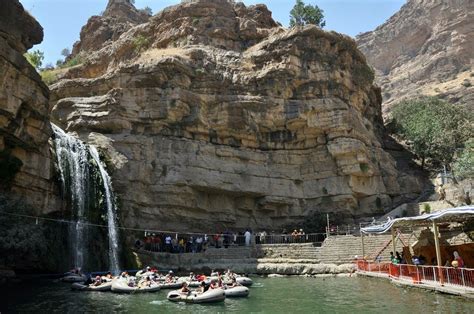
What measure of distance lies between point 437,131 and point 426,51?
73.1 m

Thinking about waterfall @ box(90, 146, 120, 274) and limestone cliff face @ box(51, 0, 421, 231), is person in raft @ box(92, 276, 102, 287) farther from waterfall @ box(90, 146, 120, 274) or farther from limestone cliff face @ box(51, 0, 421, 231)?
limestone cliff face @ box(51, 0, 421, 231)

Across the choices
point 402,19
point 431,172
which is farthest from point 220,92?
point 402,19

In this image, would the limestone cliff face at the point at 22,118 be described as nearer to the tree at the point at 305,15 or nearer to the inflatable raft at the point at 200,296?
the inflatable raft at the point at 200,296

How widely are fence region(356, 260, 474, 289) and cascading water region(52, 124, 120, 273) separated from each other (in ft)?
59.2

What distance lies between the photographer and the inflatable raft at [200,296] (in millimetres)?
19438

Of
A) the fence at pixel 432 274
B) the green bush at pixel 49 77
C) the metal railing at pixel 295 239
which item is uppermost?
the green bush at pixel 49 77

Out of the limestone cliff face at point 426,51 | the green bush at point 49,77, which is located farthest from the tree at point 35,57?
the limestone cliff face at point 426,51

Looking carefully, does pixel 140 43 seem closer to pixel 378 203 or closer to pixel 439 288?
pixel 378 203

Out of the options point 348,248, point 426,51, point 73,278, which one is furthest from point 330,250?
point 426,51

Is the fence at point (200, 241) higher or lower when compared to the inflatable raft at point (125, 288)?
higher

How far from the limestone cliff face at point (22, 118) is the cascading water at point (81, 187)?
1540 millimetres

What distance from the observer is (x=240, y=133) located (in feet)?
137

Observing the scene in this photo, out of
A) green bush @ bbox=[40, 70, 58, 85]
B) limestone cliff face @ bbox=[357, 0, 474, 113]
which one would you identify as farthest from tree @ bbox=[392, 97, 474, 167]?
green bush @ bbox=[40, 70, 58, 85]

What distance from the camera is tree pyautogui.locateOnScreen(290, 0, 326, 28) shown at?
58781mm
